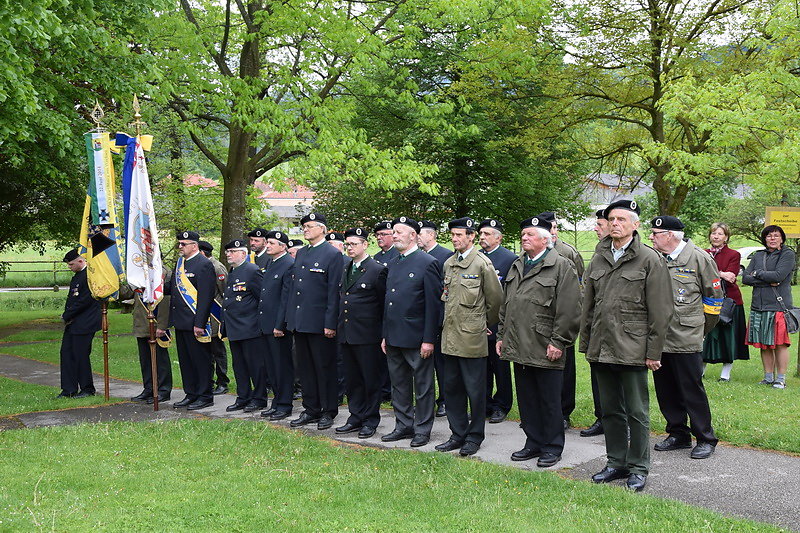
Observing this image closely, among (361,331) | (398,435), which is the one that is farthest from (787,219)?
(398,435)

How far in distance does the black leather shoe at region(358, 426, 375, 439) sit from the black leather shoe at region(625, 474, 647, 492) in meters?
2.97

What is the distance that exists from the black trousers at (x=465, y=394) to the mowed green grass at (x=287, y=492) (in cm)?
61

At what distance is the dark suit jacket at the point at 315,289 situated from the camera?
8.82m

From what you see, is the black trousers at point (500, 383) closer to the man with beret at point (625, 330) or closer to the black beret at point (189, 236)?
the man with beret at point (625, 330)

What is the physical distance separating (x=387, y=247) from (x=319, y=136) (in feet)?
27.0

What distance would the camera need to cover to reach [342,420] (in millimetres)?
9156

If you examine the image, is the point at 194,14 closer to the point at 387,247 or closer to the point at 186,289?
the point at 186,289

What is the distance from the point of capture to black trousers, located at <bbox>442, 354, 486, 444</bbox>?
7438 millimetres

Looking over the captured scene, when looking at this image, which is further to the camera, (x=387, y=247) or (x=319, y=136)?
(x=319, y=136)

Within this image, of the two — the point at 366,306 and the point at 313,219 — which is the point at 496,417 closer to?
the point at 366,306

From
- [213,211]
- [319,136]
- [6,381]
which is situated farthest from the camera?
[213,211]

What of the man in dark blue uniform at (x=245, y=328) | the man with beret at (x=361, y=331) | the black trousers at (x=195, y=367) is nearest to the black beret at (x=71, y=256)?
the black trousers at (x=195, y=367)

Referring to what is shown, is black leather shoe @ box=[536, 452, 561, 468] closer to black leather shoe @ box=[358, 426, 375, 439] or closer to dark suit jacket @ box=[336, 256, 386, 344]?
black leather shoe @ box=[358, 426, 375, 439]

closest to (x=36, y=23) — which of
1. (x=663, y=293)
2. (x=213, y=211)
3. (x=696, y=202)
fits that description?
(x=663, y=293)
